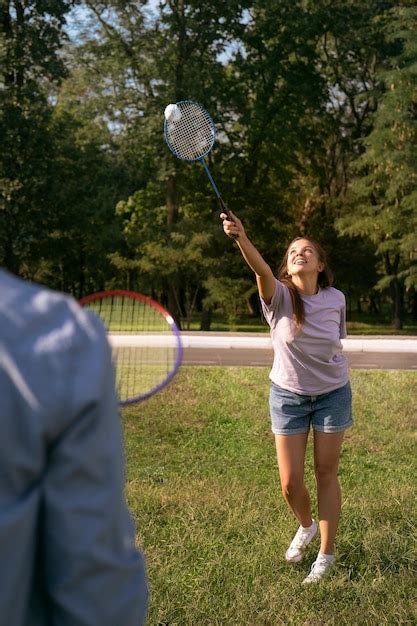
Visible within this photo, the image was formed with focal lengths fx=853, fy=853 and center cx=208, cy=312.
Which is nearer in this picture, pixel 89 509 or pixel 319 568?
pixel 89 509

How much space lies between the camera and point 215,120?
87.2ft

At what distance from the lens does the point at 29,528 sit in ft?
2.87

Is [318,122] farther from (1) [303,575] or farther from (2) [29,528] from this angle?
(2) [29,528]

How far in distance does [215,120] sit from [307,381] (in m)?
23.3

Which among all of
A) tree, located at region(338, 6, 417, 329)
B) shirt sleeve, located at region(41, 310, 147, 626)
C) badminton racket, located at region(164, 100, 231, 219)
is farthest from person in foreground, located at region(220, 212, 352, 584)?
tree, located at region(338, 6, 417, 329)

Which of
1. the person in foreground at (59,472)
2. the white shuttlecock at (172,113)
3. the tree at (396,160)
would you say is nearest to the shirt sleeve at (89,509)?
the person in foreground at (59,472)

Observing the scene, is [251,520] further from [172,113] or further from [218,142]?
[218,142]

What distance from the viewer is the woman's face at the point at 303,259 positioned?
430 centimetres

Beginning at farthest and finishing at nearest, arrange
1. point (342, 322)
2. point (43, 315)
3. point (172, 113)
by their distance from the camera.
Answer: point (172, 113) < point (342, 322) < point (43, 315)

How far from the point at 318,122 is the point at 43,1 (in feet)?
35.1

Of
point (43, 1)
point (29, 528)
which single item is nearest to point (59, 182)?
point (43, 1)

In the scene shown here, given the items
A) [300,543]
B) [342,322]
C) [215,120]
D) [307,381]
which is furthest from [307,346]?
[215,120]

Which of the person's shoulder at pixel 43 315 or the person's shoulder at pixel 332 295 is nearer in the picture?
the person's shoulder at pixel 43 315

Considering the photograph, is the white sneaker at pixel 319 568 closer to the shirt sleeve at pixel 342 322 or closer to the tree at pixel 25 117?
the shirt sleeve at pixel 342 322
